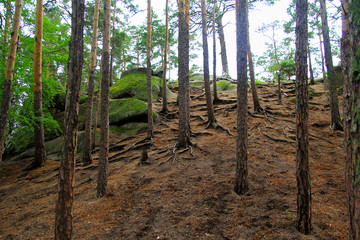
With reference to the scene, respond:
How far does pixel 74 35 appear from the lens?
321 cm

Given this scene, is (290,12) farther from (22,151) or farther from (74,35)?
(22,151)

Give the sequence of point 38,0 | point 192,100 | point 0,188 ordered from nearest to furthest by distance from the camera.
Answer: point 0,188 → point 38,0 → point 192,100

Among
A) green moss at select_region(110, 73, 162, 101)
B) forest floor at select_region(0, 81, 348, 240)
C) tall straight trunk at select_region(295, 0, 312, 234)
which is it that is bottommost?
forest floor at select_region(0, 81, 348, 240)

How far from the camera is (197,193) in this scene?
5340 mm

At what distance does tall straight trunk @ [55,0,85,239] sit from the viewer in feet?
10.3

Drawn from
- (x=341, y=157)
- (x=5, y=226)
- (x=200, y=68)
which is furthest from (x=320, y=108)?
(x=200, y=68)

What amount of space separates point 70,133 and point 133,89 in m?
13.0

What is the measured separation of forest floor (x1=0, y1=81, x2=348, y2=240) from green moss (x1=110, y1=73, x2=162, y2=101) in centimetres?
645

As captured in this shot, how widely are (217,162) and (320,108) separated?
8.02m

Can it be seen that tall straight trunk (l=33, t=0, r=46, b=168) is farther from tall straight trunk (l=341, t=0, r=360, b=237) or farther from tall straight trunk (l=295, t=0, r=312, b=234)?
tall straight trunk (l=341, t=0, r=360, b=237)

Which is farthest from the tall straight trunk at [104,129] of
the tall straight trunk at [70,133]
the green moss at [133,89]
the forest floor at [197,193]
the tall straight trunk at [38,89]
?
the green moss at [133,89]

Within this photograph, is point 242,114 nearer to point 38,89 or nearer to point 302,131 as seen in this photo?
point 302,131

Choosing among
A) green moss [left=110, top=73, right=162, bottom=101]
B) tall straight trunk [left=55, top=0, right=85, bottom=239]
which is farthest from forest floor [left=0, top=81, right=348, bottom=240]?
green moss [left=110, top=73, right=162, bottom=101]

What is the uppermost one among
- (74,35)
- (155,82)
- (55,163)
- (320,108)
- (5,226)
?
(155,82)
